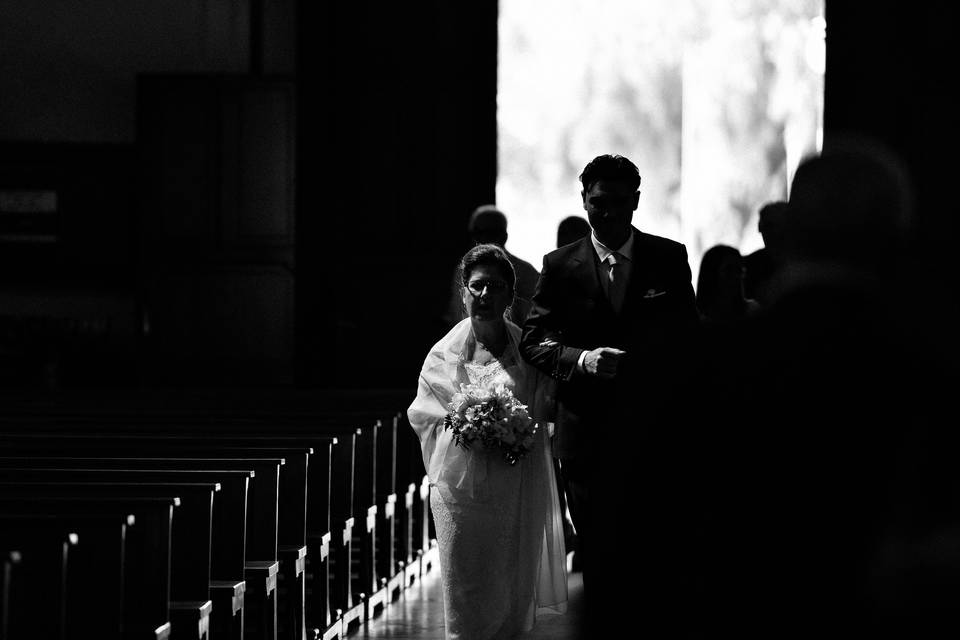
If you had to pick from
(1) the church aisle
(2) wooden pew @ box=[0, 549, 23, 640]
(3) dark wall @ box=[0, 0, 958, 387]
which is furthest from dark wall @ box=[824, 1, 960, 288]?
(3) dark wall @ box=[0, 0, 958, 387]

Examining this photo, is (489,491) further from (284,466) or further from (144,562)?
(144,562)

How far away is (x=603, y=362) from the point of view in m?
4.10

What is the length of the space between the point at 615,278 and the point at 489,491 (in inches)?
35.5

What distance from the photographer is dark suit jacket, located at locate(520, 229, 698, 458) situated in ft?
14.3

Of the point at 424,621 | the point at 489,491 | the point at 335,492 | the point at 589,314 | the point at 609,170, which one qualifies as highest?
the point at 609,170

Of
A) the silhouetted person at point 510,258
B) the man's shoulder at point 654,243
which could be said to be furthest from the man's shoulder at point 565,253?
the silhouetted person at point 510,258

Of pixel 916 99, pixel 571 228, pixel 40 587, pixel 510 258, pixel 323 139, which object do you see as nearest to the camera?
pixel 40 587

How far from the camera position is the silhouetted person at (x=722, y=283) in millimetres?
5898

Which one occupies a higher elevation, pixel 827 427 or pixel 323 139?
pixel 323 139

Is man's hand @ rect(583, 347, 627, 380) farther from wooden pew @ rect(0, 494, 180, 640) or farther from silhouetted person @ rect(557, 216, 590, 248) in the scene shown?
silhouetted person @ rect(557, 216, 590, 248)

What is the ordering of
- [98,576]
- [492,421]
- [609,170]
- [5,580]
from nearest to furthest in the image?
1. [5,580]
2. [98,576]
3. [609,170]
4. [492,421]

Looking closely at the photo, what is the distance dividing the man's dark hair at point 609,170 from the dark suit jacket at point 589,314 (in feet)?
0.72

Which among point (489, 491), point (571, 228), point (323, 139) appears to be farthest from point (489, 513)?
point (323, 139)

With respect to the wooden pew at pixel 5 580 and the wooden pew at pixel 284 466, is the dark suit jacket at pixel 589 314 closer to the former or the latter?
the wooden pew at pixel 284 466
